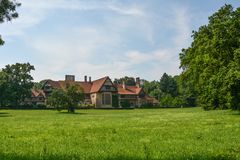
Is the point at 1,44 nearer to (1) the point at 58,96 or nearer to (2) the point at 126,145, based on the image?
(2) the point at 126,145

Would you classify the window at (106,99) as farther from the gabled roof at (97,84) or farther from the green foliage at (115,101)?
the gabled roof at (97,84)

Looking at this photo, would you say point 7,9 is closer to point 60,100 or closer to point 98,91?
point 60,100

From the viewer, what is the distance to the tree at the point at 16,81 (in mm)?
98812

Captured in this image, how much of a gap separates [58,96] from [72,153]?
6290 centimetres

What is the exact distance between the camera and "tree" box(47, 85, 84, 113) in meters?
74.5

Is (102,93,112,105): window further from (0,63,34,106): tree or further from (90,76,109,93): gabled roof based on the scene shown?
(0,63,34,106): tree

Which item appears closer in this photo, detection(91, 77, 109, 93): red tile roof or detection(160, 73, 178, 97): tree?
detection(91, 77, 109, 93): red tile roof

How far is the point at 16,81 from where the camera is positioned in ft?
343

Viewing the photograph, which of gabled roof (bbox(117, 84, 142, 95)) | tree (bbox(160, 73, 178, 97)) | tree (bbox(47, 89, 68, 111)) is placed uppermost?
tree (bbox(160, 73, 178, 97))

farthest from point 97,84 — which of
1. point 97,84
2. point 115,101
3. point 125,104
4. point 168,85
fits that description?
point 168,85

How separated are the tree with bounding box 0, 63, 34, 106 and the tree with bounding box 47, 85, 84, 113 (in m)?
25.6

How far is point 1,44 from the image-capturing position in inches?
599

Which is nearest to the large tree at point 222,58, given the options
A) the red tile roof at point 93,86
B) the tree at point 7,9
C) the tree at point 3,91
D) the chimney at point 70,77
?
the tree at point 7,9

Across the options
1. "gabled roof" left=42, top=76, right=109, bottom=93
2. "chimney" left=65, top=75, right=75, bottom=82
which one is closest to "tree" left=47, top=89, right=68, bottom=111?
"gabled roof" left=42, top=76, right=109, bottom=93
